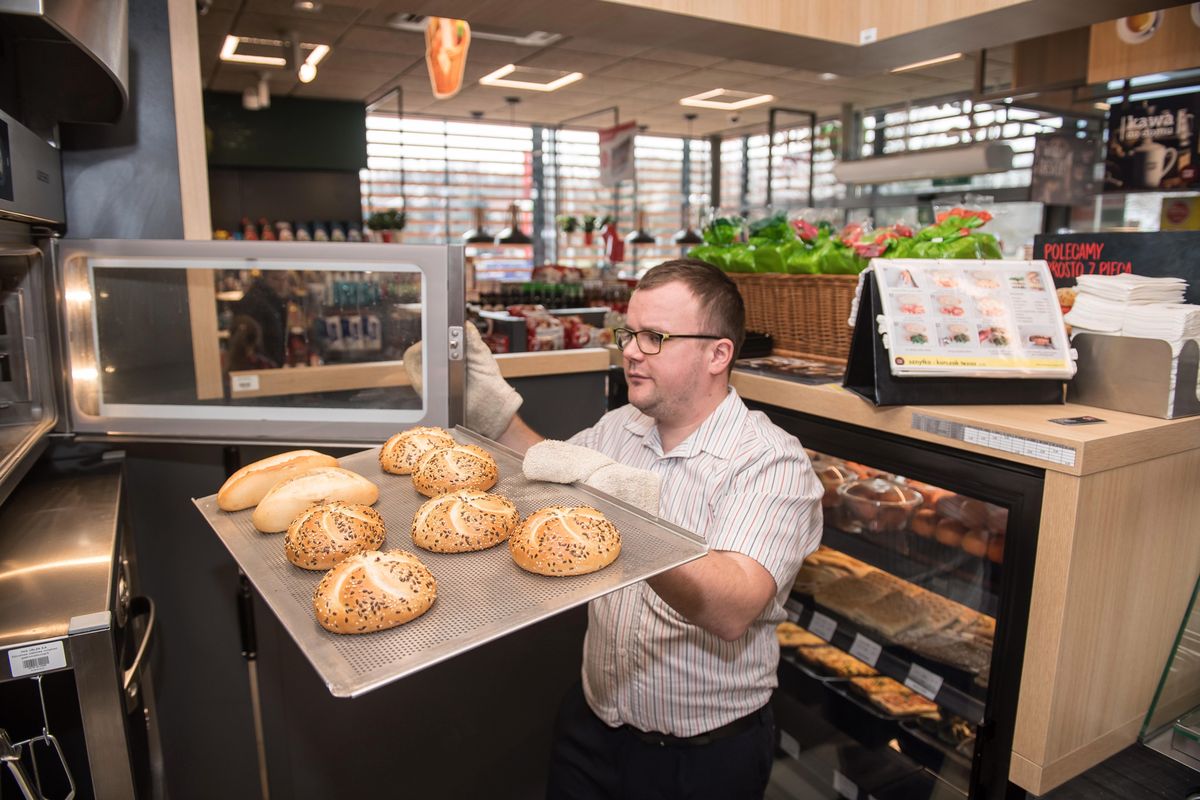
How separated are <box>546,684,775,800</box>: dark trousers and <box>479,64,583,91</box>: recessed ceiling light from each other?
696 cm

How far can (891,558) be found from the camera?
2.23 m

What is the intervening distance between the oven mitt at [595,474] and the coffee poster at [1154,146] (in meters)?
4.49

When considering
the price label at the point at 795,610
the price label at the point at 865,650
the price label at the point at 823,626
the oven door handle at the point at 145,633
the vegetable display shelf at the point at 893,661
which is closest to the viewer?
the oven door handle at the point at 145,633

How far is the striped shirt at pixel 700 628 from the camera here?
159 centimetres

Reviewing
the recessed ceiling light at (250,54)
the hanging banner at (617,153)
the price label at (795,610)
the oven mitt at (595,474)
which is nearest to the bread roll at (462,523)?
the oven mitt at (595,474)

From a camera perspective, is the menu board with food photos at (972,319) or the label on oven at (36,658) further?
the menu board with food photos at (972,319)

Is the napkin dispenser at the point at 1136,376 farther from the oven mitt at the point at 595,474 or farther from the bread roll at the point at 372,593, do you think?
the bread roll at the point at 372,593

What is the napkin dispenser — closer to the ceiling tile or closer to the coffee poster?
the coffee poster

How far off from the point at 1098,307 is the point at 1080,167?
5.60m

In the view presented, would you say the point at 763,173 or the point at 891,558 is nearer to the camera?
the point at 891,558

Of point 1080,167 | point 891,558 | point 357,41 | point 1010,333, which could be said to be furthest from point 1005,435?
point 357,41

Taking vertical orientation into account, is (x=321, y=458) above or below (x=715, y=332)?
below

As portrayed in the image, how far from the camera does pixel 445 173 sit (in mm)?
10930

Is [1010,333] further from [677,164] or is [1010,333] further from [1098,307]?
[677,164]
